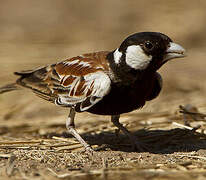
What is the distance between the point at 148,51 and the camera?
439cm

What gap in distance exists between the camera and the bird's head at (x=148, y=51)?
436cm

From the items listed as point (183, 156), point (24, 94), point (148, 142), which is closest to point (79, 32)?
point (24, 94)

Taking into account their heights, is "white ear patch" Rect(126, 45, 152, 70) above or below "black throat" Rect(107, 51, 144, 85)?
above

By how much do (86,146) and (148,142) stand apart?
0.79 metres

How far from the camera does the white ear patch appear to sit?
14.5ft

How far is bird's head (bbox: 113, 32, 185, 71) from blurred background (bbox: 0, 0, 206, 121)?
186cm

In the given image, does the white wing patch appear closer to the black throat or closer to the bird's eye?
the black throat

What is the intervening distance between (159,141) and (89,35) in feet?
20.4

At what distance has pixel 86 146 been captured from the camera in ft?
15.3

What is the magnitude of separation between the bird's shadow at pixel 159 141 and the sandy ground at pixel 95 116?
10 millimetres

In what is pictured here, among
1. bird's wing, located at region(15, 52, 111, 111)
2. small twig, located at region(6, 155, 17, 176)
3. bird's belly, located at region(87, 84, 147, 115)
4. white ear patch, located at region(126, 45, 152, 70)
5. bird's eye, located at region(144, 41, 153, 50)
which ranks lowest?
small twig, located at region(6, 155, 17, 176)

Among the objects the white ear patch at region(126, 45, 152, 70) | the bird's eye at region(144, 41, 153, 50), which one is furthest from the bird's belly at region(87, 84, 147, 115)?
the bird's eye at region(144, 41, 153, 50)

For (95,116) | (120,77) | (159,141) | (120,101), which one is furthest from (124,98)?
(95,116)

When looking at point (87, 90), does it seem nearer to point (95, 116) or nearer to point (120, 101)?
point (120, 101)
